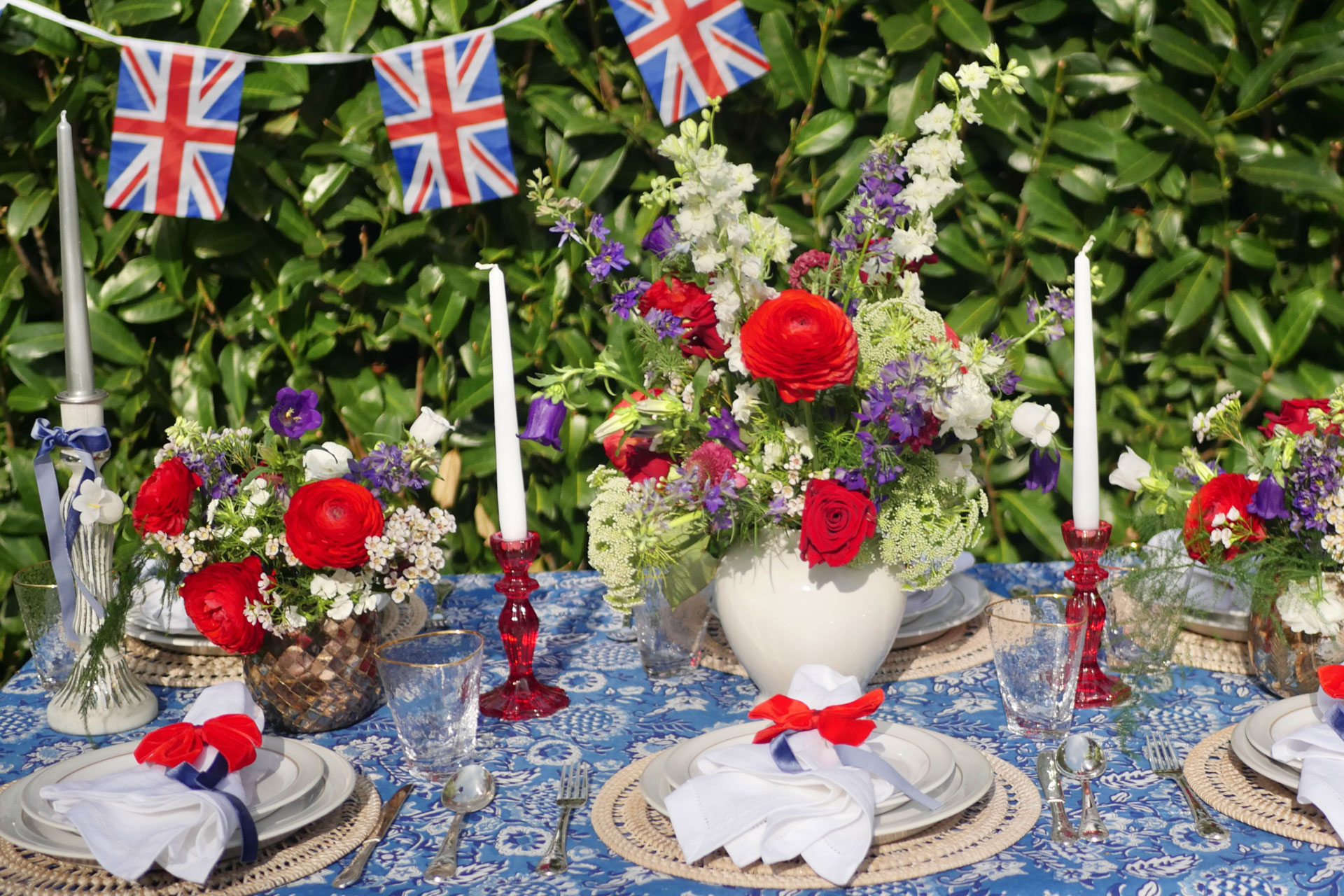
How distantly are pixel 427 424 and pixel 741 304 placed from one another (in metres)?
0.32

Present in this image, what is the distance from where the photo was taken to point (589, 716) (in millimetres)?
1104

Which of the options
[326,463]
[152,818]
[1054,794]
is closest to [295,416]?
[326,463]

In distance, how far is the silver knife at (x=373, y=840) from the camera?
80 cm

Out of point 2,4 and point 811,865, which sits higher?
point 2,4

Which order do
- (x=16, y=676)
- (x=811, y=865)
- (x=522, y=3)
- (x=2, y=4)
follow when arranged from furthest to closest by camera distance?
(x=522, y=3) → (x=2, y=4) → (x=16, y=676) → (x=811, y=865)

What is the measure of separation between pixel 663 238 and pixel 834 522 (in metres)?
0.29

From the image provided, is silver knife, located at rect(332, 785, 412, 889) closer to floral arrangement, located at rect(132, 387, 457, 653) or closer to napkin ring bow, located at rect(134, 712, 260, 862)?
napkin ring bow, located at rect(134, 712, 260, 862)

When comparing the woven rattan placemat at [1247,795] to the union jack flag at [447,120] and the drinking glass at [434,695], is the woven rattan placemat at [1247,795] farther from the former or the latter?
the union jack flag at [447,120]

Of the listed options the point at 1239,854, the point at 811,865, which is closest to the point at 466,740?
the point at 811,865

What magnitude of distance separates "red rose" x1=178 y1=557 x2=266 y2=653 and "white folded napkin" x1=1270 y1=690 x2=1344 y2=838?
821 millimetres

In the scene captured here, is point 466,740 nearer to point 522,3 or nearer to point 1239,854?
point 1239,854

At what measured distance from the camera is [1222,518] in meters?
1.06

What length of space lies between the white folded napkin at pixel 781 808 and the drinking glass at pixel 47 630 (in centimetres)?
66

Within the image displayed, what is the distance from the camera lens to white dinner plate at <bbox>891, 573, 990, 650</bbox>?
123 cm
